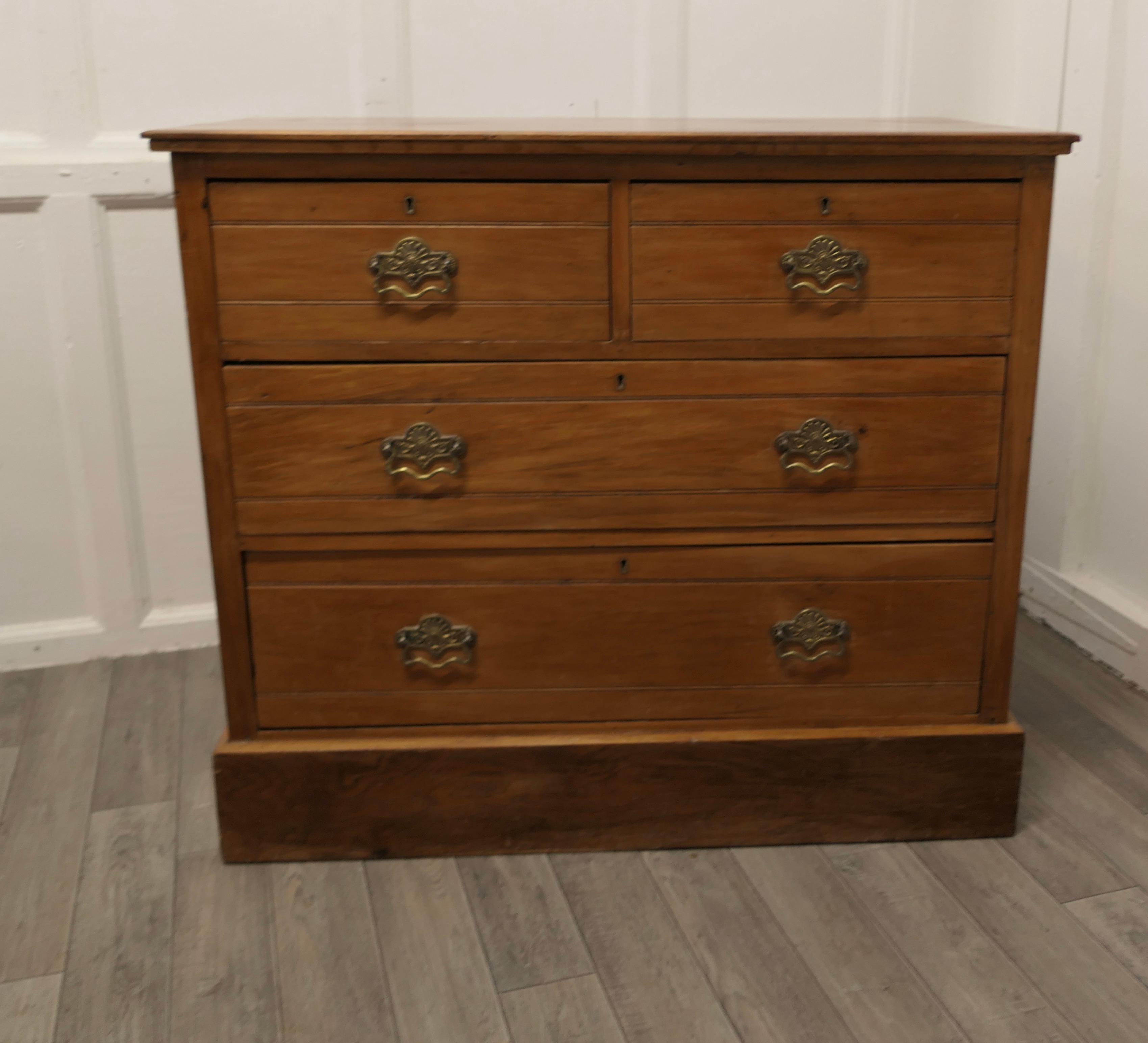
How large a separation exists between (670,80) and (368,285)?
0.99m

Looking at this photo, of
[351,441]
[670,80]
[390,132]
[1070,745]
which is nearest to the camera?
[390,132]

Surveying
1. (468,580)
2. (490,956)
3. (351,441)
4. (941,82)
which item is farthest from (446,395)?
(941,82)

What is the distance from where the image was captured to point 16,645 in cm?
229

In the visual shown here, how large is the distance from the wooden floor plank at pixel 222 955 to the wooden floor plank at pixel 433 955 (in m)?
0.15

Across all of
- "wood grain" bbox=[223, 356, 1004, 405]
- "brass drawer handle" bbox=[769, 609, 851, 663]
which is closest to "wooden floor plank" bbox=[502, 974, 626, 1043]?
"brass drawer handle" bbox=[769, 609, 851, 663]

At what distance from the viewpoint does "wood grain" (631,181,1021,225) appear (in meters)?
1.48

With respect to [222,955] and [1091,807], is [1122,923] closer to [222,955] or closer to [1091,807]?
[1091,807]

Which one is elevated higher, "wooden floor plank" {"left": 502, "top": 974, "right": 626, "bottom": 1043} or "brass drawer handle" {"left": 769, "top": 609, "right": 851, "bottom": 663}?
"brass drawer handle" {"left": 769, "top": 609, "right": 851, "bottom": 663}

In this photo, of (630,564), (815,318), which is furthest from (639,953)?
(815,318)

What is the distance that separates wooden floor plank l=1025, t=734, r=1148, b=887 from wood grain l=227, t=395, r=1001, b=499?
0.56 metres

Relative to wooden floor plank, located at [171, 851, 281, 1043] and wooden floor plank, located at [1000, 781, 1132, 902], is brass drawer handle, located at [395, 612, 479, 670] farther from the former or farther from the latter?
wooden floor plank, located at [1000, 781, 1132, 902]

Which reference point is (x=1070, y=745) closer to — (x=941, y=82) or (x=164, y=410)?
(x=941, y=82)

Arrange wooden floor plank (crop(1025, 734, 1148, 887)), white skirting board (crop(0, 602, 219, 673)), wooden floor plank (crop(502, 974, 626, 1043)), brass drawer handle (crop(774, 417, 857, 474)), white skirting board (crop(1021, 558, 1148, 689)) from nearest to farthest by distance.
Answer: wooden floor plank (crop(502, 974, 626, 1043)) → brass drawer handle (crop(774, 417, 857, 474)) → wooden floor plank (crop(1025, 734, 1148, 887)) → white skirting board (crop(1021, 558, 1148, 689)) → white skirting board (crop(0, 602, 219, 673))

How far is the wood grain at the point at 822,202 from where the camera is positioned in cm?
148
